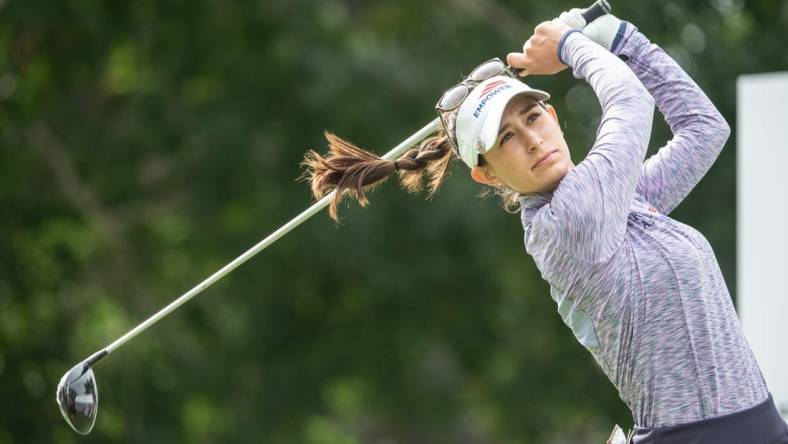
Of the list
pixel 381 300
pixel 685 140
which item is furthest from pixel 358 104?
pixel 685 140

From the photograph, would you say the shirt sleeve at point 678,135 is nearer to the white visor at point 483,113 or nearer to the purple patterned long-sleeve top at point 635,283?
the purple patterned long-sleeve top at point 635,283

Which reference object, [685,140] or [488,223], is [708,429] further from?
[488,223]

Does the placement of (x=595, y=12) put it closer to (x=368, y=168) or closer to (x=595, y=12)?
(x=595, y=12)

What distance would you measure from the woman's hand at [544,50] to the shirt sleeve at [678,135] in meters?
0.22

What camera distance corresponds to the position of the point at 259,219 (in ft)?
51.1

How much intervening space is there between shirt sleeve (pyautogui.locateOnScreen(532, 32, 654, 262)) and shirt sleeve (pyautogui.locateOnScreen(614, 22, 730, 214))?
1.00 ft

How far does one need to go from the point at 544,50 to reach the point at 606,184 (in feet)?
1.95

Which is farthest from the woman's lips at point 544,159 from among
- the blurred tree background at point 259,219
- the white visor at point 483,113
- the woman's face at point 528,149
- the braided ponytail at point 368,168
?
the blurred tree background at point 259,219

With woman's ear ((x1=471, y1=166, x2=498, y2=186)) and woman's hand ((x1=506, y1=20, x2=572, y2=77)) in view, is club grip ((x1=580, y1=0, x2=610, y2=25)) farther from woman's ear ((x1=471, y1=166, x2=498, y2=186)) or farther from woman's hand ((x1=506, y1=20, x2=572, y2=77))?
woman's ear ((x1=471, y1=166, x2=498, y2=186))

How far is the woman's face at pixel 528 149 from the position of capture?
10.6 ft

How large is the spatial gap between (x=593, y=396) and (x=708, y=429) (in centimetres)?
1273

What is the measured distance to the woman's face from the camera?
10.6ft

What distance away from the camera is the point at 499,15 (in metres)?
14.9

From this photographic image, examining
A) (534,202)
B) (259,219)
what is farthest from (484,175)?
(259,219)
